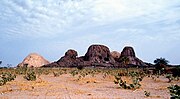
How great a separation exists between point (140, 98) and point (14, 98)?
7.15 meters

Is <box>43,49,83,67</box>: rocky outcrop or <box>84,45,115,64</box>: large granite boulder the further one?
<box>84,45,115,64</box>: large granite boulder

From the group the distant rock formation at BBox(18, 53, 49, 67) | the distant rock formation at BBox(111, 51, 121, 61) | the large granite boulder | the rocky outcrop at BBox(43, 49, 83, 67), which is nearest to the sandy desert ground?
the rocky outcrop at BBox(43, 49, 83, 67)

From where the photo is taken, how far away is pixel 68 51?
509ft

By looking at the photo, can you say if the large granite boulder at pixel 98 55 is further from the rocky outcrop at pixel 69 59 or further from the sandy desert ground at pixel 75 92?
the sandy desert ground at pixel 75 92

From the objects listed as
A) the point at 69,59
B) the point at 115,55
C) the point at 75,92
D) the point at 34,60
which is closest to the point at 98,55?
the point at 69,59

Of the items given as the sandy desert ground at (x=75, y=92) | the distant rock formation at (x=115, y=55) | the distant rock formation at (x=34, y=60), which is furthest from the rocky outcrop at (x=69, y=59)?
the sandy desert ground at (x=75, y=92)

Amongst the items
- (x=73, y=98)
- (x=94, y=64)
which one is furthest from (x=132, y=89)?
(x=94, y=64)

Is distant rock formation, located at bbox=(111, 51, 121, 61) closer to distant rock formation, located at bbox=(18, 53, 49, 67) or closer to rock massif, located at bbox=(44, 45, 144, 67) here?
rock massif, located at bbox=(44, 45, 144, 67)

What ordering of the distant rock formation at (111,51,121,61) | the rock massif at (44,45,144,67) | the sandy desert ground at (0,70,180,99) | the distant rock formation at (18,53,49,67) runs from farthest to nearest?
the distant rock formation at (18,53,49,67) < the distant rock formation at (111,51,121,61) < the rock massif at (44,45,144,67) < the sandy desert ground at (0,70,180,99)

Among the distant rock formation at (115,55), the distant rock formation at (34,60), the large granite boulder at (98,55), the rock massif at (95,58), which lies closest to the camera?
the rock massif at (95,58)

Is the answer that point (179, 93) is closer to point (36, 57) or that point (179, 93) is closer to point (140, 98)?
point (140, 98)

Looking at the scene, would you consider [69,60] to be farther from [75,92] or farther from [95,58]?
[75,92]

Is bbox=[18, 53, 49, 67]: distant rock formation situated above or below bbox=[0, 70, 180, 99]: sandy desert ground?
above

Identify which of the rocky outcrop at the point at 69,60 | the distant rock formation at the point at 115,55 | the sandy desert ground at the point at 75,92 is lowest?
the sandy desert ground at the point at 75,92
